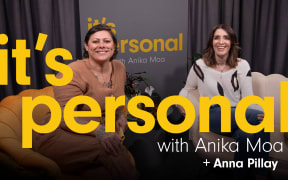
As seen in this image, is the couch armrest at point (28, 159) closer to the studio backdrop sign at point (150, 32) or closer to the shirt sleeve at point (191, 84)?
the shirt sleeve at point (191, 84)

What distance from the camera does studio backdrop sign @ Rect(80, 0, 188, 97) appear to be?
2801mm

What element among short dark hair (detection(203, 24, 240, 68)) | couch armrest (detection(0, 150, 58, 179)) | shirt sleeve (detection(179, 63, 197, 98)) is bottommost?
couch armrest (detection(0, 150, 58, 179))

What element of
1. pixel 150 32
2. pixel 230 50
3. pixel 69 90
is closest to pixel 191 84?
pixel 230 50

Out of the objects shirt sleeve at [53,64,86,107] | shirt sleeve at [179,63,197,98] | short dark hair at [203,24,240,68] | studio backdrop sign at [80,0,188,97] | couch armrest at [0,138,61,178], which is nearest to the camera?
couch armrest at [0,138,61,178]

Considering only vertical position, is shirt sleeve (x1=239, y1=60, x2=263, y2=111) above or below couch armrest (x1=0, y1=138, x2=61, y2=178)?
above

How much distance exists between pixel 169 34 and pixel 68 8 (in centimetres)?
116

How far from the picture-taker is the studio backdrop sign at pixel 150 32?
9.19ft

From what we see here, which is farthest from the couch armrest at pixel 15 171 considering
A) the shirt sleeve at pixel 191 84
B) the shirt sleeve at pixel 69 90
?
the shirt sleeve at pixel 191 84

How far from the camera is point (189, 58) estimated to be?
3.05 meters

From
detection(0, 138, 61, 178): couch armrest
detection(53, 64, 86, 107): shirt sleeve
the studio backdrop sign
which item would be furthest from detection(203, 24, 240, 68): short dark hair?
detection(0, 138, 61, 178): couch armrest

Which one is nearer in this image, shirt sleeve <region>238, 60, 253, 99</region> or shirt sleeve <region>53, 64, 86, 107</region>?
shirt sleeve <region>53, 64, 86, 107</region>

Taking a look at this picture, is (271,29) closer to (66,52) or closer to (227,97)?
(227,97)

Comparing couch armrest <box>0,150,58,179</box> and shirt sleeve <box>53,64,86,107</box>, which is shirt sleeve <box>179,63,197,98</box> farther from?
couch armrest <box>0,150,58,179</box>

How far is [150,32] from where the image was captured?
2898 millimetres
